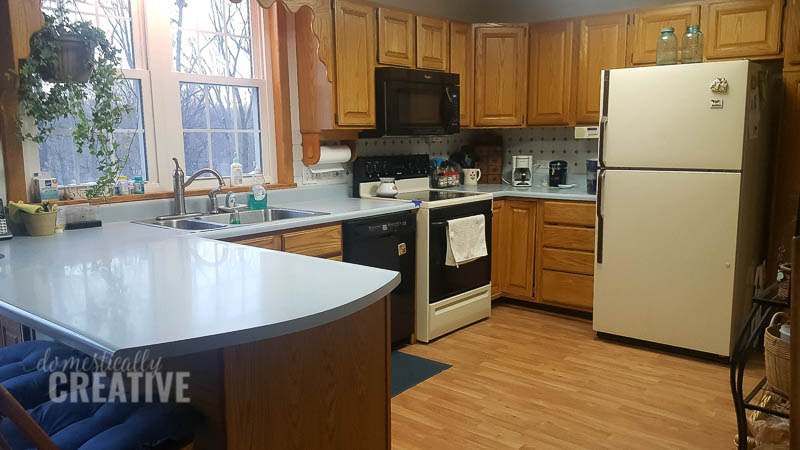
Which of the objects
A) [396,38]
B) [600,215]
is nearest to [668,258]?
[600,215]

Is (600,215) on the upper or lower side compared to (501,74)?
lower

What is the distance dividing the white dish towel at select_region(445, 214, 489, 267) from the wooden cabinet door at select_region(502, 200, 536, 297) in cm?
35

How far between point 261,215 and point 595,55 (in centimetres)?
245

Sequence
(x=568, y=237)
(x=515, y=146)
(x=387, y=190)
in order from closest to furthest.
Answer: (x=387, y=190) < (x=568, y=237) < (x=515, y=146)

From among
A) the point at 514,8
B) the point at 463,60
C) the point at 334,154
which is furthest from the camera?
the point at 514,8

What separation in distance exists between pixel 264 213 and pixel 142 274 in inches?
63.5

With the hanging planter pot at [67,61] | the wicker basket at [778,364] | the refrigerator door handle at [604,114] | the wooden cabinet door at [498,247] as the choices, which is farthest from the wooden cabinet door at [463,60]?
the wicker basket at [778,364]

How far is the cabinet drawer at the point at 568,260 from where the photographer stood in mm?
3969

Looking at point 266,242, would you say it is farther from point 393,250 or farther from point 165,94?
point 165,94

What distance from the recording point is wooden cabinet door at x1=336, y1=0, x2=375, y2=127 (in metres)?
3.49

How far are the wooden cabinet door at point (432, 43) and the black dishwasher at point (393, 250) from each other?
115 centimetres

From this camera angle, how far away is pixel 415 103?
12.8ft

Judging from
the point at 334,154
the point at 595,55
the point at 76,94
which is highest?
the point at 595,55

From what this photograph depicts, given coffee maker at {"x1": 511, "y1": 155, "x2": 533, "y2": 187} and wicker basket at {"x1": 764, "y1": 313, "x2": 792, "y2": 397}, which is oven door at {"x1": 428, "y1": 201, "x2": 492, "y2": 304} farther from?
wicker basket at {"x1": 764, "y1": 313, "x2": 792, "y2": 397}
